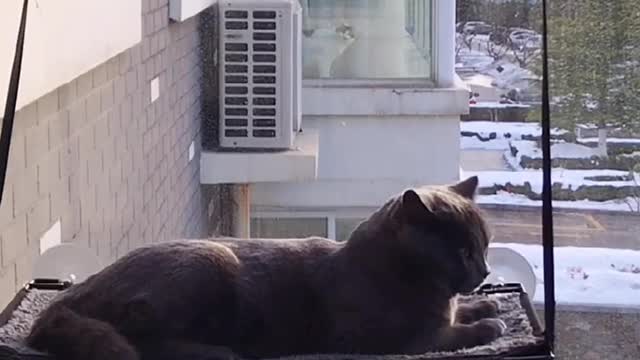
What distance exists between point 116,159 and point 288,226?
0.71 m

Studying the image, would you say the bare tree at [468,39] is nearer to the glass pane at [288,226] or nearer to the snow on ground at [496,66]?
the snow on ground at [496,66]

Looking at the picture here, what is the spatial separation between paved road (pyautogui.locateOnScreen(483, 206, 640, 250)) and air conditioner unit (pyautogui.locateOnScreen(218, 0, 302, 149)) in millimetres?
1492

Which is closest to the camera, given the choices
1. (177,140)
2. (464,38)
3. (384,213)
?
(384,213)

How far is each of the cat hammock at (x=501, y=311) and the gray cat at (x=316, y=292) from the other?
36 millimetres

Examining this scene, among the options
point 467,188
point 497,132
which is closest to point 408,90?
point 497,132

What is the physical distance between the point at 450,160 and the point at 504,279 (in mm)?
1455

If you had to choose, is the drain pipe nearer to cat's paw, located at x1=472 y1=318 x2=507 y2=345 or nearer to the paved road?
the paved road

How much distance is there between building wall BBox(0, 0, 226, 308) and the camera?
164cm

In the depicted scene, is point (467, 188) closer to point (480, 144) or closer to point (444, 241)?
point (444, 241)

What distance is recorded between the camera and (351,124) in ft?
11.6

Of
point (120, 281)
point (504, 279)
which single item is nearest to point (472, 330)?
point (120, 281)

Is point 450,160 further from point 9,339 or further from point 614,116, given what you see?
point 9,339

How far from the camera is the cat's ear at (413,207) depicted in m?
1.10

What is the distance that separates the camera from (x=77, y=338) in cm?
101
